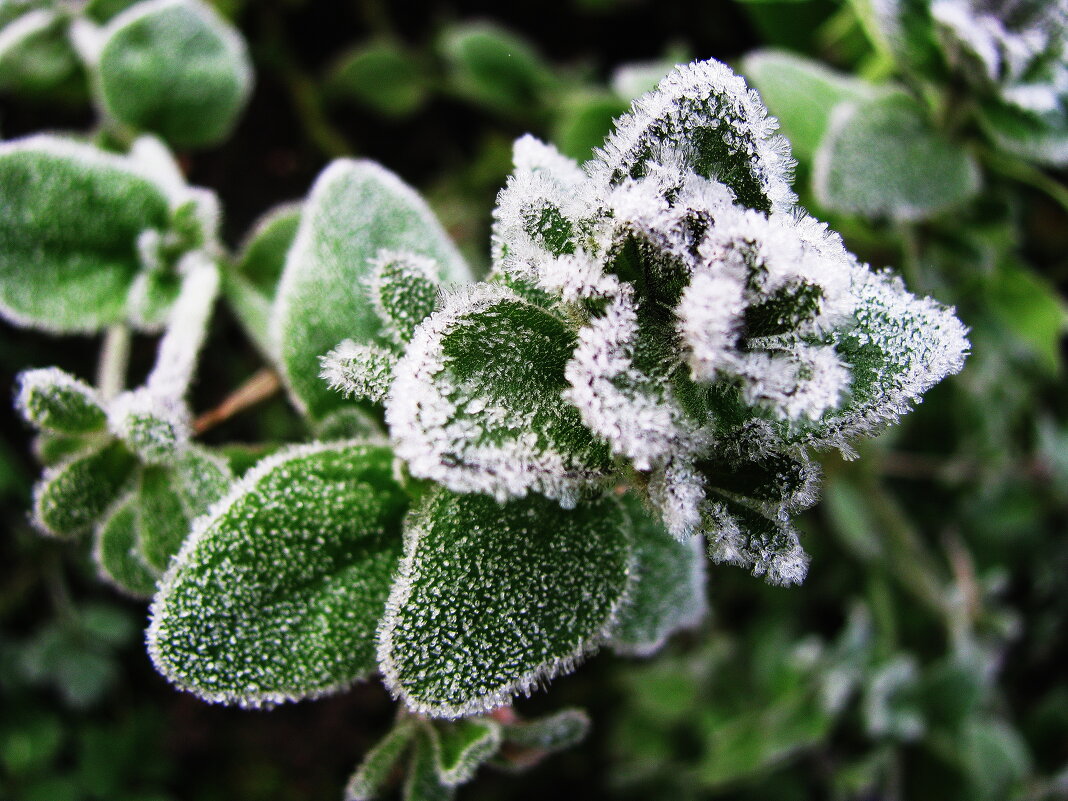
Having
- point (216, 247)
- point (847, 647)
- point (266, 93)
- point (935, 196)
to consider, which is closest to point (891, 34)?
point (935, 196)

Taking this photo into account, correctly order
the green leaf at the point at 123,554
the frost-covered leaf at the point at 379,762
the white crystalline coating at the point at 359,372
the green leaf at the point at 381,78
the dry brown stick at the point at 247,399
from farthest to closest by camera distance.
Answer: the green leaf at the point at 381,78, the dry brown stick at the point at 247,399, the green leaf at the point at 123,554, the frost-covered leaf at the point at 379,762, the white crystalline coating at the point at 359,372

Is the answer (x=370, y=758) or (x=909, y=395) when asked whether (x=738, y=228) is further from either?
(x=370, y=758)

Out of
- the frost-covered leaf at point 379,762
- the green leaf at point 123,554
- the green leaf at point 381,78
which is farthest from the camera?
the green leaf at point 381,78

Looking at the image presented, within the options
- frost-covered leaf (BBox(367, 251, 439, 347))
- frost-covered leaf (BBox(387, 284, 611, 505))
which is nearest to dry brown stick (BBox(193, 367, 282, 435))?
frost-covered leaf (BBox(367, 251, 439, 347))

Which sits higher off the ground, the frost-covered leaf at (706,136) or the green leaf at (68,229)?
the frost-covered leaf at (706,136)

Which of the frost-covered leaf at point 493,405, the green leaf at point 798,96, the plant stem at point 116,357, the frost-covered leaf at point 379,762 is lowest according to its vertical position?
the plant stem at point 116,357

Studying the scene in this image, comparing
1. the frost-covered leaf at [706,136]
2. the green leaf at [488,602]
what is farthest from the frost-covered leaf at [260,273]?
the frost-covered leaf at [706,136]

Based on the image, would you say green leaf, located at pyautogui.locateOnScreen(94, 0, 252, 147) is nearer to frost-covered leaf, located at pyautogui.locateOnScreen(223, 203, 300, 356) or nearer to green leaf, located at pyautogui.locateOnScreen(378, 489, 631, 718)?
frost-covered leaf, located at pyautogui.locateOnScreen(223, 203, 300, 356)

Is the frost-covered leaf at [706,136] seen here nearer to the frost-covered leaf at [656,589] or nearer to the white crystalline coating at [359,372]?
the white crystalline coating at [359,372]
